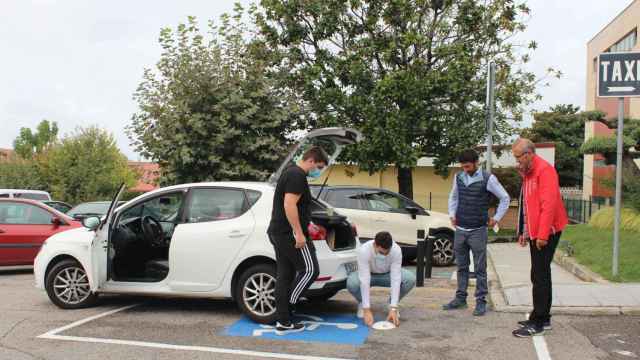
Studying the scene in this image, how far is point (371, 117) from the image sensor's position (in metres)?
17.4

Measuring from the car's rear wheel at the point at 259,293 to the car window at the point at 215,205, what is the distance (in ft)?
2.33

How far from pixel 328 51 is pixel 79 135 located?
24.5 meters

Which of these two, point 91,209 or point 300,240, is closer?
point 300,240

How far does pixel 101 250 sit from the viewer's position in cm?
741

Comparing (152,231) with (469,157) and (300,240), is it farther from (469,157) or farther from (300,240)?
(469,157)

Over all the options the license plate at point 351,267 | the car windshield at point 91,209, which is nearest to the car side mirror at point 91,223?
the license plate at point 351,267

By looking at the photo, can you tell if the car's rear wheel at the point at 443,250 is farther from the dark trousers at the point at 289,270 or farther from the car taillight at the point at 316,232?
the dark trousers at the point at 289,270

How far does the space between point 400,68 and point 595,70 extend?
24.7 meters

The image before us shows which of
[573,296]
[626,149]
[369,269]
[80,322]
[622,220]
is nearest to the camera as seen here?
[369,269]

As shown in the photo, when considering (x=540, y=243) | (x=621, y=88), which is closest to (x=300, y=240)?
(x=540, y=243)

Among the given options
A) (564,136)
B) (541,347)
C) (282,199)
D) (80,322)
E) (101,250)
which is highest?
(564,136)

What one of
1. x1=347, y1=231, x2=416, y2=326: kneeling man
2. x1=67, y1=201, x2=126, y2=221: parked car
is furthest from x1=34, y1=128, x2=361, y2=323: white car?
x1=67, y1=201, x2=126, y2=221: parked car

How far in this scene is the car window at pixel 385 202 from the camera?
39.7 ft

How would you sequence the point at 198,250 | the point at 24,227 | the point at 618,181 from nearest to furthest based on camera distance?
the point at 198,250 < the point at 618,181 < the point at 24,227
